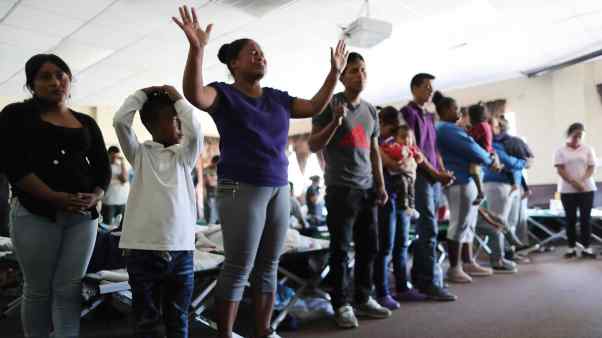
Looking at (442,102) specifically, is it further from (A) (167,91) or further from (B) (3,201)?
(B) (3,201)

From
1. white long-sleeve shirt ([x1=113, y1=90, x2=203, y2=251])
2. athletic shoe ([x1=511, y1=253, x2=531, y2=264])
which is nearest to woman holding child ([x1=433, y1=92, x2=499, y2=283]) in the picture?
athletic shoe ([x1=511, y1=253, x2=531, y2=264])

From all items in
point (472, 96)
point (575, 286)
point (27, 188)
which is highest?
point (472, 96)

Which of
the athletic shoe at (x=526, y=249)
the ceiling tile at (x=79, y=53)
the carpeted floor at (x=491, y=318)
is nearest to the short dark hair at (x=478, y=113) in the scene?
the carpeted floor at (x=491, y=318)

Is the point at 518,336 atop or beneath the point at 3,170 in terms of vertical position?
beneath

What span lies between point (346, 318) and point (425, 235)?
0.90 meters

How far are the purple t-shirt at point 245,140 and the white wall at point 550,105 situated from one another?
7110 millimetres

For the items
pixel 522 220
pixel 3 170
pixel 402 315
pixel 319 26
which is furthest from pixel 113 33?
pixel 522 220

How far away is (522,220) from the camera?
5047mm

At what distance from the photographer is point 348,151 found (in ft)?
7.98

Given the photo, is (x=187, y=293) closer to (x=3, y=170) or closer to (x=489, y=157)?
(x=3, y=170)

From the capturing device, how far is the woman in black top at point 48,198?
5.16ft

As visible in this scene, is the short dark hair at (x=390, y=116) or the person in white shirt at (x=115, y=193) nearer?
the short dark hair at (x=390, y=116)

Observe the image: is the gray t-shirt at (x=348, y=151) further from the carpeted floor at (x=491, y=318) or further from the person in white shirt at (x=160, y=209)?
the person in white shirt at (x=160, y=209)

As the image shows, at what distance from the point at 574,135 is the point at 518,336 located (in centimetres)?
367
